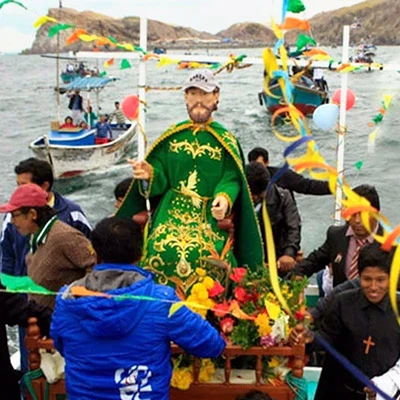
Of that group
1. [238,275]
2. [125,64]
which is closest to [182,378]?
[238,275]

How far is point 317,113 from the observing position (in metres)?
4.65

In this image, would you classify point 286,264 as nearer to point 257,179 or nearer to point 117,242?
point 257,179

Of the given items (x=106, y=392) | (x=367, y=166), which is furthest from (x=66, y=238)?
(x=367, y=166)

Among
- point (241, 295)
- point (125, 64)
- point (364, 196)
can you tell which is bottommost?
point (241, 295)

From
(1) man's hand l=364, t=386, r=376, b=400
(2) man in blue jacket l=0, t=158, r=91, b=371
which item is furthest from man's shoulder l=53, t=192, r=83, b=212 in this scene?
(1) man's hand l=364, t=386, r=376, b=400

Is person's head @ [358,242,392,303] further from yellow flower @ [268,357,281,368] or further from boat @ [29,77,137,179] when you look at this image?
boat @ [29,77,137,179]

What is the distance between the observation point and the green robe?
3154mm

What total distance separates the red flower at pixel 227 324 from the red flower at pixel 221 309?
3 cm

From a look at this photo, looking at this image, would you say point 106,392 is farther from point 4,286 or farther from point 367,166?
point 367,166

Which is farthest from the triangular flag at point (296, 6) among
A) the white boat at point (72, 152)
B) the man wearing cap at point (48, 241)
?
the white boat at point (72, 152)

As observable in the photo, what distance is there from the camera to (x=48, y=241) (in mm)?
2945

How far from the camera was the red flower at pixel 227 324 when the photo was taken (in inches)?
104

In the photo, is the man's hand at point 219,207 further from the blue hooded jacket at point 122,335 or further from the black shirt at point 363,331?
the blue hooded jacket at point 122,335

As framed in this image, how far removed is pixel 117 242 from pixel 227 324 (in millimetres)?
724
